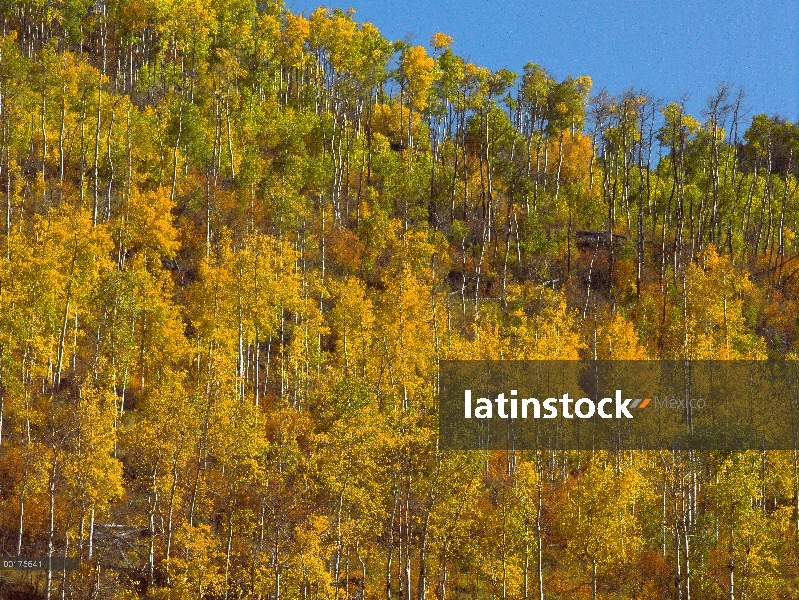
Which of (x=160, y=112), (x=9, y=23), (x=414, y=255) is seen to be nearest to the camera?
(x=414, y=255)

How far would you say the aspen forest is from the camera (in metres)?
34.3

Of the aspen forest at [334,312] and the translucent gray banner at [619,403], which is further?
the translucent gray banner at [619,403]

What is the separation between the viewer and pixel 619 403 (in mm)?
48375

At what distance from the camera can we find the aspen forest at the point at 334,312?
34.3m

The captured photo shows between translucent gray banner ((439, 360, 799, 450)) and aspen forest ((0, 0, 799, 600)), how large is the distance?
120cm

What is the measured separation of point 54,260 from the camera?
39438 millimetres

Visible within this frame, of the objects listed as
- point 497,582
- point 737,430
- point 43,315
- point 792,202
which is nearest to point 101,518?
point 43,315

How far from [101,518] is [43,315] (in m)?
8.57

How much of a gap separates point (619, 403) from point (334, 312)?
14704 mm

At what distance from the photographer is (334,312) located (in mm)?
48094

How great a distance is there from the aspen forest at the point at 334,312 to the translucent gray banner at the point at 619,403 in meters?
1.20

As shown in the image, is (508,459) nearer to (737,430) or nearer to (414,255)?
(737,430)

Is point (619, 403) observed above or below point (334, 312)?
below

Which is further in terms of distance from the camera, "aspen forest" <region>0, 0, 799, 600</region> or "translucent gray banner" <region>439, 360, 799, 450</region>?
"translucent gray banner" <region>439, 360, 799, 450</region>
